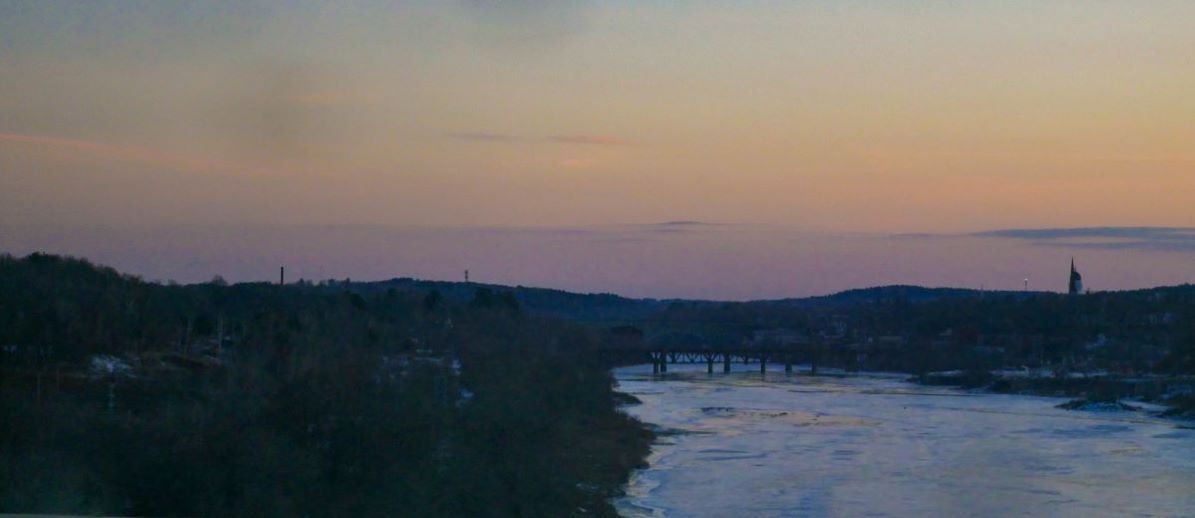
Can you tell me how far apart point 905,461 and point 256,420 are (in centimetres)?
2401

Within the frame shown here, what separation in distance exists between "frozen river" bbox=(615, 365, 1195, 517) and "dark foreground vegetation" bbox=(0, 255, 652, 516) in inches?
93.4

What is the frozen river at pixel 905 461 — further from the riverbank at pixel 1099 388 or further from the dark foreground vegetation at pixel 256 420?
the dark foreground vegetation at pixel 256 420

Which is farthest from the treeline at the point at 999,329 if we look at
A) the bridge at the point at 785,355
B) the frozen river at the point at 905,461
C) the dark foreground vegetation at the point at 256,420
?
the dark foreground vegetation at the point at 256,420

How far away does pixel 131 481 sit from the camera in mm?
16016

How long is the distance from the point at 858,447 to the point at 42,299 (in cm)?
2449

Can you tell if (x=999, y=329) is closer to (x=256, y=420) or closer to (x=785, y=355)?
(x=785, y=355)

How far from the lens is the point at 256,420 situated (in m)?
18.2

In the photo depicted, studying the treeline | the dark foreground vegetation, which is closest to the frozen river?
the dark foreground vegetation

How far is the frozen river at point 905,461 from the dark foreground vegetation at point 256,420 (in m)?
2.37

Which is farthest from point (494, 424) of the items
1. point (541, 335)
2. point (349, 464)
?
point (541, 335)

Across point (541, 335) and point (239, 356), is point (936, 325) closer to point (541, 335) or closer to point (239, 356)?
point (541, 335)

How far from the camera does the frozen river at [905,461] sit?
29.1 metres

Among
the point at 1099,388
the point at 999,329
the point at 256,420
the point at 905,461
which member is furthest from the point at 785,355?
the point at 256,420

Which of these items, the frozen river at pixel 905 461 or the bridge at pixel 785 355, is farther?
the bridge at pixel 785 355
